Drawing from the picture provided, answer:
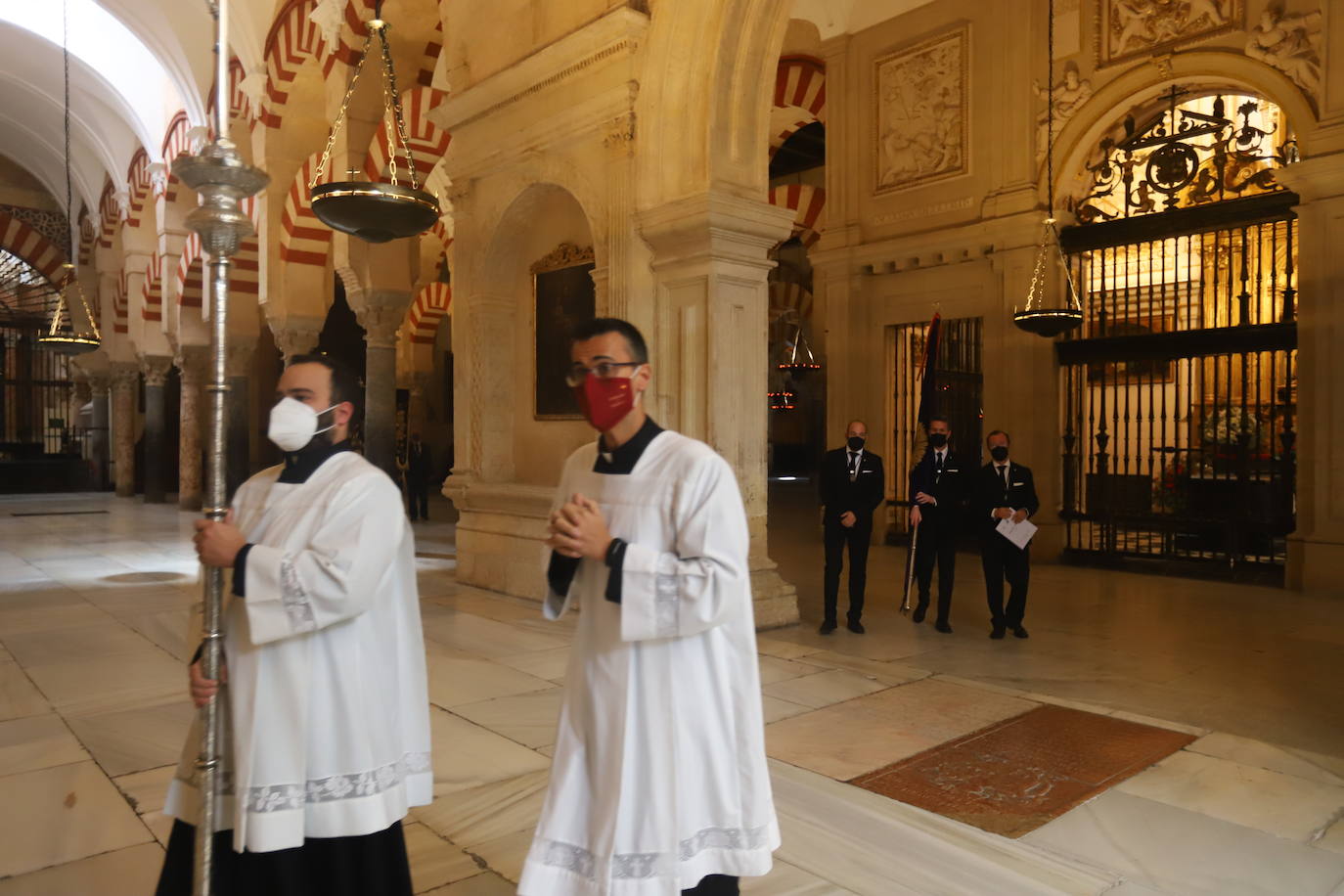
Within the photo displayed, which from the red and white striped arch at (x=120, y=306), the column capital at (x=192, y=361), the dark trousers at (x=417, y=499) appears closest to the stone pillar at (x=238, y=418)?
the column capital at (x=192, y=361)

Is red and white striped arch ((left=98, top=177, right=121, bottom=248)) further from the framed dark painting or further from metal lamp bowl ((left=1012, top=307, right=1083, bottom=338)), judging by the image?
metal lamp bowl ((left=1012, top=307, right=1083, bottom=338))

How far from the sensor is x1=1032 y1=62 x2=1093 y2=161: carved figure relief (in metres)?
9.10

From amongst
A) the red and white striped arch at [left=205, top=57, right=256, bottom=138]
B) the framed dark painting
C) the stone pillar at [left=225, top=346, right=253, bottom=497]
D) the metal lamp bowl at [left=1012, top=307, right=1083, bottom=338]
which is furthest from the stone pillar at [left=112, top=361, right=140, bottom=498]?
the metal lamp bowl at [left=1012, top=307, right=1083, bottom=338]

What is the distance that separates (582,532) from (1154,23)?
912cm

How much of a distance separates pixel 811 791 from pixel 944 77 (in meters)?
8.77

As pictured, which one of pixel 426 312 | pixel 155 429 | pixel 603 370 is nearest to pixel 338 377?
pixel 603 370

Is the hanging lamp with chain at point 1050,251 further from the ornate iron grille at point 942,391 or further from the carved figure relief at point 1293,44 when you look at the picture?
the carved figure relief at point 1293,44

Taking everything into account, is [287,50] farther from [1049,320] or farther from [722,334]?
[1049,320]

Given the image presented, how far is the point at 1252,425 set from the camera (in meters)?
8.47

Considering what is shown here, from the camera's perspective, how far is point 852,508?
6051mm

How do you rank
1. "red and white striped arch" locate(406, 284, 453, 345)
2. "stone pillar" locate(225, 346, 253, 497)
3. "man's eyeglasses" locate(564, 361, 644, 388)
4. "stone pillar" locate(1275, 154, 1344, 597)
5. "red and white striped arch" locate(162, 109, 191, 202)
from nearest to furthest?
"man's eyeglasses" locate(564, 361, 644, 388) → "stone pillar" locate(1275, 154, 1344, 597) → "red and white striped arch" locate(162, 109, 191, 202) → "stone pillar" locate(225, 346, 253, 497) → "red and white striped arch" locate(406, 284, 453, 345)

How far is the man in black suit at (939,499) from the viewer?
6.20 m

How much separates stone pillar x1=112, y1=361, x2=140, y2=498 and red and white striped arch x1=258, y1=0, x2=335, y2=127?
1036cm

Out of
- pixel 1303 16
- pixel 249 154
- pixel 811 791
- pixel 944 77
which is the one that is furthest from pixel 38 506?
pixel 1303 16
